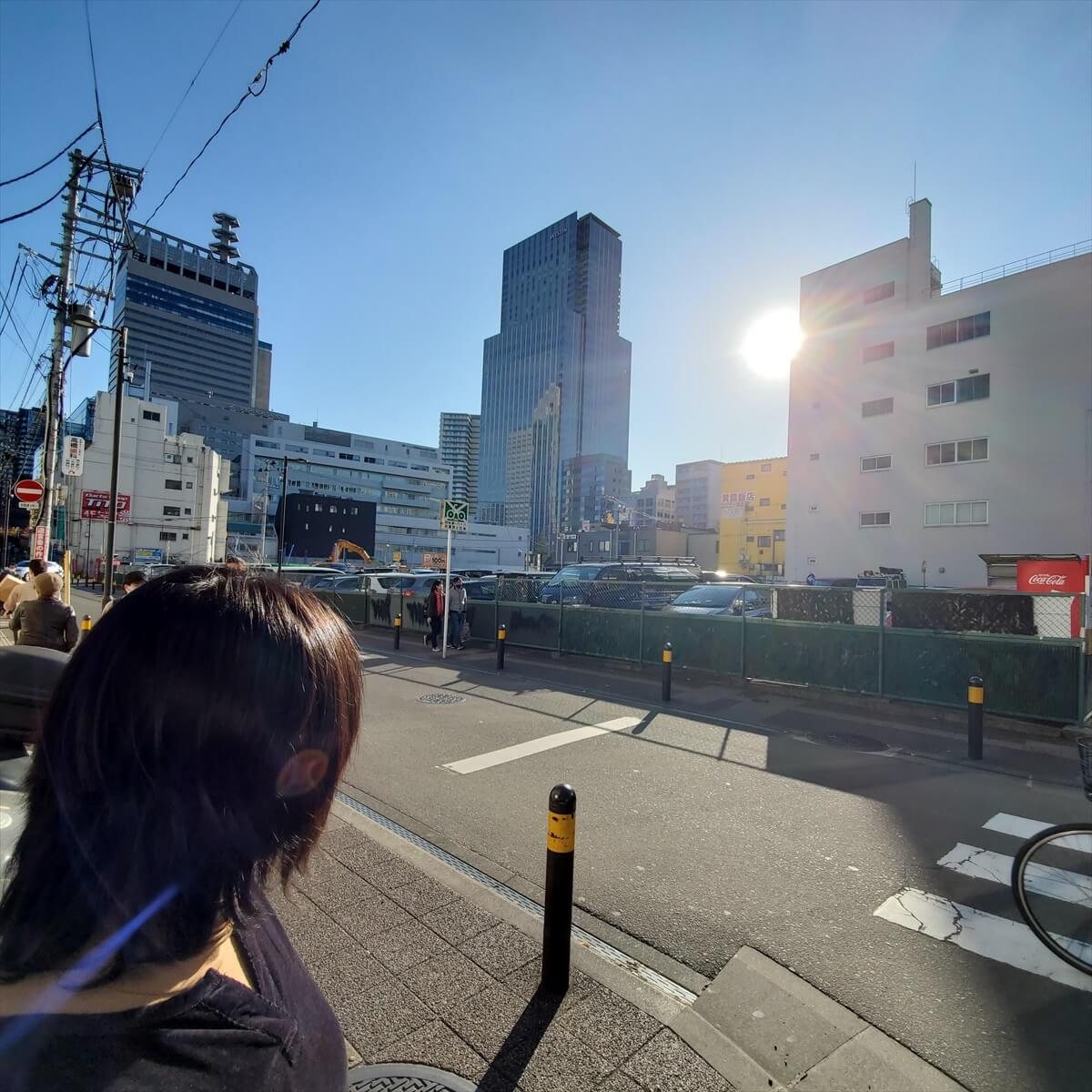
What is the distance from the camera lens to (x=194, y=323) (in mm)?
132125

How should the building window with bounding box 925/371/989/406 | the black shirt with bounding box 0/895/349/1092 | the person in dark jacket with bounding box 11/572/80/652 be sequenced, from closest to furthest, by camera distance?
the black shirt with bounding box 0/895/349/1092
the person in dark jacket with bounding box 11/572/80/652
the building window with bounding box 925/371/989/406

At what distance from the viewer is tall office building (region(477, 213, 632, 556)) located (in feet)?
450

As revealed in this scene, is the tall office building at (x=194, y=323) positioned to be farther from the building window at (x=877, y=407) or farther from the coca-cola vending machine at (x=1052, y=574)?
the coca-cola vending machine at (x=1052, y=574)

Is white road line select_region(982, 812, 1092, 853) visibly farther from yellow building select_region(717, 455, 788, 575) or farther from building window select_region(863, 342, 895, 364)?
yellow building select_region(717, 455, 788, 575)

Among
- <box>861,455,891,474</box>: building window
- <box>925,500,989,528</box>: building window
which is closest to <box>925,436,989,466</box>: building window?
<box>861,455,891,474</box>: building window

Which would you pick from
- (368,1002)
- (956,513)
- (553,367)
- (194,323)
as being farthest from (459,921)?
(194,323)

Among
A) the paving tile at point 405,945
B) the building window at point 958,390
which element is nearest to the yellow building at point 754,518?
the building window at point 958,390

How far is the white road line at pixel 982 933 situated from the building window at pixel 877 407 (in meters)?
33.9

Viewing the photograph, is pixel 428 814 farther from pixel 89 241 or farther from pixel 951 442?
pixel 951 442

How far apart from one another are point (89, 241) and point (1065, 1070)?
2199cm

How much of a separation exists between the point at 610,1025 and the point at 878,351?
37.8 meters

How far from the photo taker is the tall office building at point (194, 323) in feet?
352

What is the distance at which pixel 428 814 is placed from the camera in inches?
207

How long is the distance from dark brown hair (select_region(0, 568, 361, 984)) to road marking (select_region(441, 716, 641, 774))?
574cm
